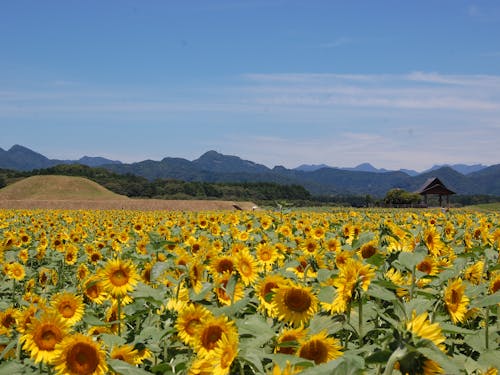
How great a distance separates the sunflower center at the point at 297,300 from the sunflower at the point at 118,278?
4.39 feet

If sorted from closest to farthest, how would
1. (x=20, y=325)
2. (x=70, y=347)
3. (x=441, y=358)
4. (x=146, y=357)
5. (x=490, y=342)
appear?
(x=441, y=358) → (x=70, y=347) → (x=146, y=357) → (x=490, y=342) → (x=20, y=325)

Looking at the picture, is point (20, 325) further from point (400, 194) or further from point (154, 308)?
point (400, 194)

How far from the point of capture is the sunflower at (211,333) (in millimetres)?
2279

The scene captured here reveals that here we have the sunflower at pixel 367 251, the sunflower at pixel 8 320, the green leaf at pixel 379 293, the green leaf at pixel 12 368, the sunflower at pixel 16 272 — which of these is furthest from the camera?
the sunflower at pixel 16 272

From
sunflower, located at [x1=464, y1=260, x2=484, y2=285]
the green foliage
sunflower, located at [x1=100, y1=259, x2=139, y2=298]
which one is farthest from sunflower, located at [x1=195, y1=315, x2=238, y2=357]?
the green foliage

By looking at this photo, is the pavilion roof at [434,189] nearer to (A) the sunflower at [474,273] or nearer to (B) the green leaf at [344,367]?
(A) the sunflower at [474,273]

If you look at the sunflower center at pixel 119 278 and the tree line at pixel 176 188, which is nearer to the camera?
the sunflower center at pixel 119 278

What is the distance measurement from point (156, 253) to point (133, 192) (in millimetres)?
118500

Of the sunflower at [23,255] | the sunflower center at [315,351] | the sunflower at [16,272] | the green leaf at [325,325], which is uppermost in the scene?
the green leaf at [325,325]

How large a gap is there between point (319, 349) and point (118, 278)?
201 cm

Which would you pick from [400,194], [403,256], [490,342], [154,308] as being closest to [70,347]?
[154,308]

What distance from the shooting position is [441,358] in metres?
1.54

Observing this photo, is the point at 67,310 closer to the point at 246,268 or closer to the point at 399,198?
→ the point at 246,268

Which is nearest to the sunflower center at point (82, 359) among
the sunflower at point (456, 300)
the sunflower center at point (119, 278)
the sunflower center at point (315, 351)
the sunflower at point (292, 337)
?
the sunflower at point (292, 337)
